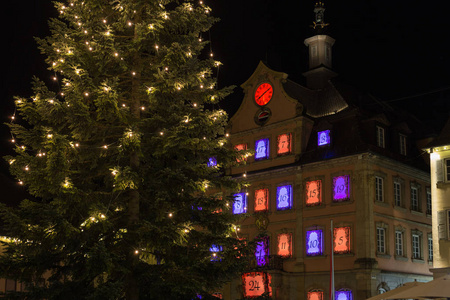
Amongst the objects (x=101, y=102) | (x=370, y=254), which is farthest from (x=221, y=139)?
(x=370, y=254)

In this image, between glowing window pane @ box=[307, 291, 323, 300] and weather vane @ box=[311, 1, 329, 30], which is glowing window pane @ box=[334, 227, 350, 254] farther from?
weather vane @ box=[311, 1, 329, 30]

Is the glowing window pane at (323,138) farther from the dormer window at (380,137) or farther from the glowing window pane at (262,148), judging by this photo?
the glowing window pane at (262,148)

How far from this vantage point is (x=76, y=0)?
60.6 feet

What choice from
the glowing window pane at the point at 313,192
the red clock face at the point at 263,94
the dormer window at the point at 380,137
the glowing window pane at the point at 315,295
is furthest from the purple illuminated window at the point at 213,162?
the red clock face at the point at 263,94

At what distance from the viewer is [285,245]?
132ft

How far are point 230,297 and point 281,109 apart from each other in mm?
12356

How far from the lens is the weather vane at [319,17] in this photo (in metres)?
47.2

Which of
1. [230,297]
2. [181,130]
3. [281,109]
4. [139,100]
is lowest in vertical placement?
[230,297]

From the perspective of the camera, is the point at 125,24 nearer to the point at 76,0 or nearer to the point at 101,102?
the point at 76,0

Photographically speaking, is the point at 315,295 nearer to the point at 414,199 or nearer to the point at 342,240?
the point at 342,240

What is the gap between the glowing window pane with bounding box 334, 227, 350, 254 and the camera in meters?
37.2

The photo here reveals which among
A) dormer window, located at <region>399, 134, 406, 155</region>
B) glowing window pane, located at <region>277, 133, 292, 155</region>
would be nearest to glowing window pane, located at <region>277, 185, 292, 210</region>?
glowing window pane, located at <region>277, 133, 292, 155</region>

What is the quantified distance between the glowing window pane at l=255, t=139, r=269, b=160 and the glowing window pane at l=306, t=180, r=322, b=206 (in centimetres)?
388

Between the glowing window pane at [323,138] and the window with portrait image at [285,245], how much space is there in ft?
19.4
